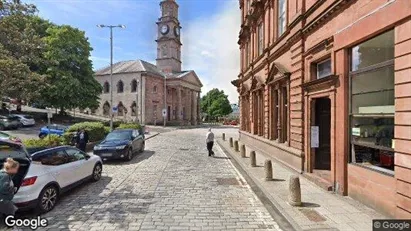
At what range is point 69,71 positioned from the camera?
42625 millimetres

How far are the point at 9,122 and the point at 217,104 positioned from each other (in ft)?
Answer: 224

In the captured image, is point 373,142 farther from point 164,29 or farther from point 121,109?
point 164,29

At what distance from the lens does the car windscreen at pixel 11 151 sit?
781 cm

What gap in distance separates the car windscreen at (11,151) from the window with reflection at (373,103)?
8.54 m

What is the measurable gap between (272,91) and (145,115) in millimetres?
44661

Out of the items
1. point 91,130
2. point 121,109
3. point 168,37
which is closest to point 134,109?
point 121,109

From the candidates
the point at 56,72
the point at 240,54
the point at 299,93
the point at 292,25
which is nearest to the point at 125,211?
the point at 299,93

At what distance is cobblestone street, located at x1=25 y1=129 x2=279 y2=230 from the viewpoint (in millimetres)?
6449

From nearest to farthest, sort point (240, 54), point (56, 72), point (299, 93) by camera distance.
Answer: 1. point (299, 93)
2. point (240, 54)
3. point (56, 72)

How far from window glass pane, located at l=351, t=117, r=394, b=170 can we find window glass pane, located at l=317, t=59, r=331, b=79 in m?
2.20

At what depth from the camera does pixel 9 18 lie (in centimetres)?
1058

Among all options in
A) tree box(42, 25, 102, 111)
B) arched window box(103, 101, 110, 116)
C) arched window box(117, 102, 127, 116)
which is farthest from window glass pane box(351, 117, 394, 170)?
arched window box(103, 101, 110, 116)

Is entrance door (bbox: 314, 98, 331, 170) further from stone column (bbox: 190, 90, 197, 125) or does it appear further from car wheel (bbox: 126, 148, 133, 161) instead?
stone column (bbox: 190, 90, 197, 125)

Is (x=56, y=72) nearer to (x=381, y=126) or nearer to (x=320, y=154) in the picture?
(x=320, y=154)
